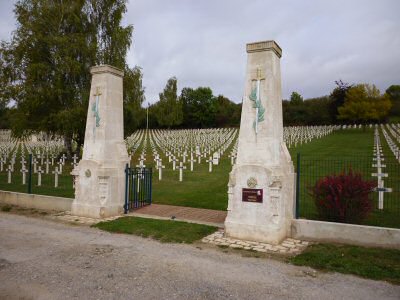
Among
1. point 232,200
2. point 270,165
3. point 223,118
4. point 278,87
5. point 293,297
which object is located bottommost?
point 293,297

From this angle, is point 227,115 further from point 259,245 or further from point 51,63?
point 259,245

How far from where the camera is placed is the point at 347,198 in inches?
308

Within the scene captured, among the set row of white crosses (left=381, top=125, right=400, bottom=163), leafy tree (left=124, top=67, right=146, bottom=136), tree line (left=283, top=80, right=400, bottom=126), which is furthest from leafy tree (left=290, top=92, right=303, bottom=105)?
leafy tree (left=124, top=67, right=146, bottom=136)

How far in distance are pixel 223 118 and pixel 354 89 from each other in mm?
33070

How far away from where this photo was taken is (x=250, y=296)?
15.4 ft

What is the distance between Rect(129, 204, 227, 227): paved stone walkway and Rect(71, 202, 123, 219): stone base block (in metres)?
0.53

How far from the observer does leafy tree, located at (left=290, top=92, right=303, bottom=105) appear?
244ft

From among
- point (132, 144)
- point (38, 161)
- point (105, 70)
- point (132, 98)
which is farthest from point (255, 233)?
point (132, 144)

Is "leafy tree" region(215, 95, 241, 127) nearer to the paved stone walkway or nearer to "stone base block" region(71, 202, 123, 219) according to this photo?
the paved stone walkway

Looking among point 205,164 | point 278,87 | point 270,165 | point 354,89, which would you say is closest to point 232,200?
point 270,165

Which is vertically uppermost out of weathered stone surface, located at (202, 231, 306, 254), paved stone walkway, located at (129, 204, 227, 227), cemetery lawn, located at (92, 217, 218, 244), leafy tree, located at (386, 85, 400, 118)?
leafy tree, located at (386, 85, 400, 118)

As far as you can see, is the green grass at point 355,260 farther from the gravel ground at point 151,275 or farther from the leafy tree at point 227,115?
the leafy tree at point 227,115

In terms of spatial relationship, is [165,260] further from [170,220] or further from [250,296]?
[170,220]

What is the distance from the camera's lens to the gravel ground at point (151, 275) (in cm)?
478
